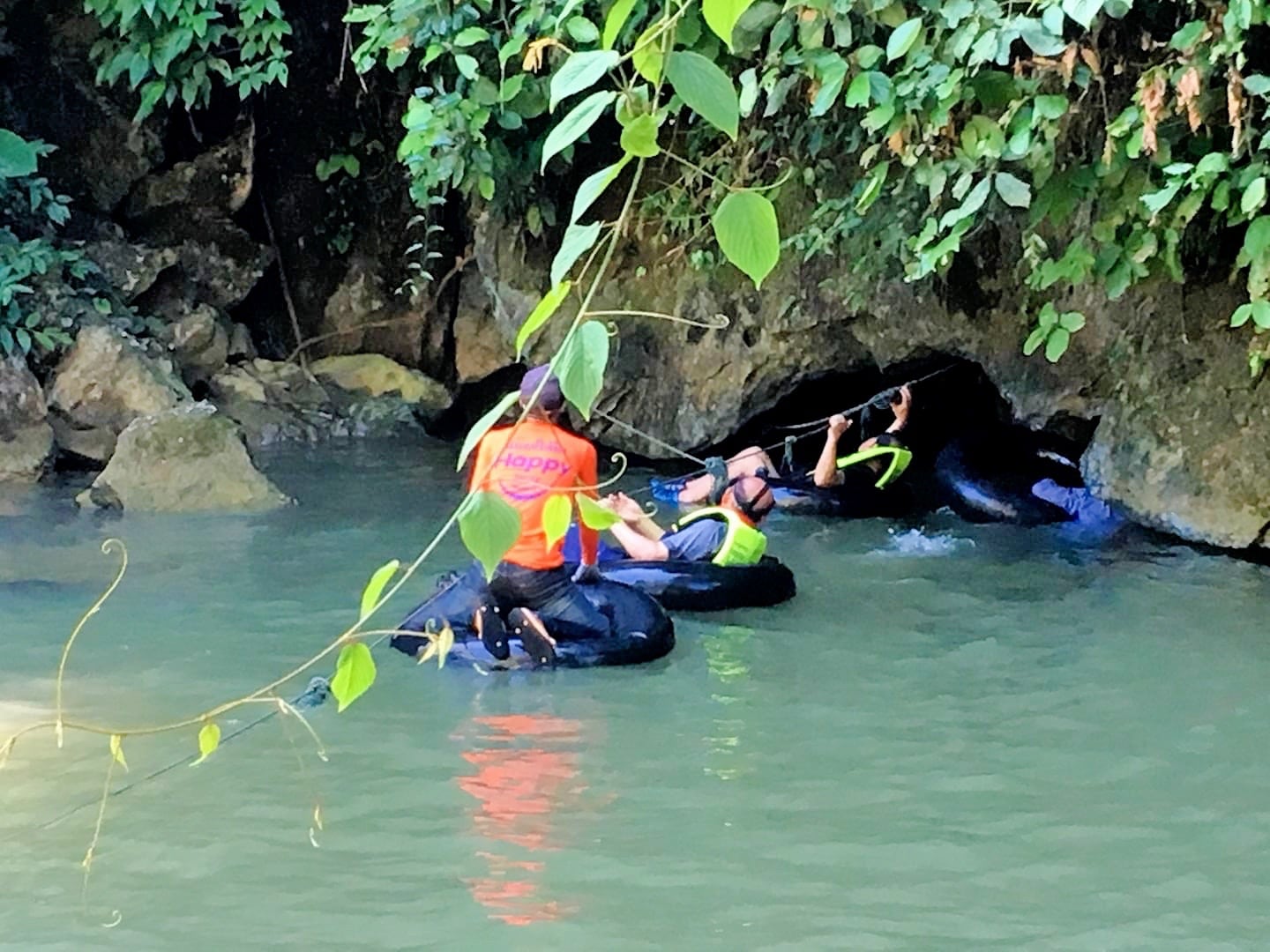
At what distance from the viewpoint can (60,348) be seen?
38.2 feet

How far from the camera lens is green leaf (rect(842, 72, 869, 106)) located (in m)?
6.35

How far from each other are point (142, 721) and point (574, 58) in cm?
474

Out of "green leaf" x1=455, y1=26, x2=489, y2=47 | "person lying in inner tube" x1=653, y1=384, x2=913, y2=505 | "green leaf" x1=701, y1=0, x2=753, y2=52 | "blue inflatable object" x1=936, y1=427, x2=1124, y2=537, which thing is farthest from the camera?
"person lying in inner tube" x1=653, y1=384, x2=913, y2=505

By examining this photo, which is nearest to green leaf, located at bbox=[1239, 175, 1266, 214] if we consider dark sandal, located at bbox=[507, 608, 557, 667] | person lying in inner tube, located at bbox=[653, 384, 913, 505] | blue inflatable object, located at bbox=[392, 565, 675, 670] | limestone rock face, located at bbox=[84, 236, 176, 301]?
blue inflatable object, located at bbox=[392, 565, 675, 670]

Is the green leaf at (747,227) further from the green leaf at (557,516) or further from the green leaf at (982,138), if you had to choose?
the green leaf at (982,138)

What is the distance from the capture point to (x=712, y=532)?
757 cm

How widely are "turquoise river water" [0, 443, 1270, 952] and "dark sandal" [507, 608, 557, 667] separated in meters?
0.07

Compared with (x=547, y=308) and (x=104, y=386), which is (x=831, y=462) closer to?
(x=104, y=386)

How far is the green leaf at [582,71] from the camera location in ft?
3.50

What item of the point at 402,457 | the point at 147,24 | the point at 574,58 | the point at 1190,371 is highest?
the point at 147,24

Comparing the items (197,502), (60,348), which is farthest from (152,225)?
(197,502)

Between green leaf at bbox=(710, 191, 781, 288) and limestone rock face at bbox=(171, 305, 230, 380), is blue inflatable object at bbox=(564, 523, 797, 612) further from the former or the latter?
limestone rock face at bbox=(171, 305, 230, 380)

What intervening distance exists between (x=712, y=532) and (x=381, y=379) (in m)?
6.89

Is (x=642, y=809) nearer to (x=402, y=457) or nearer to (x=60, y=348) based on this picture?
(x=402, y=457)
